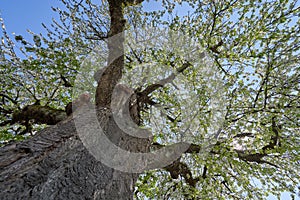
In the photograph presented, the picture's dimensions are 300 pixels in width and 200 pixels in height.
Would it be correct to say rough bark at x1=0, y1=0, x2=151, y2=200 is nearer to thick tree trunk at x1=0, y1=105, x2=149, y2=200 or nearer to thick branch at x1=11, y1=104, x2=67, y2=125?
thick tree trunk at x1=0, y1=105, x2=149, y2=200

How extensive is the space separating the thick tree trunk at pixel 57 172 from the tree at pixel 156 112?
0.03 feet

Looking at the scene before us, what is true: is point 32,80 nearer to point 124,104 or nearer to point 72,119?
point 124,104

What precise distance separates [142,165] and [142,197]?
15.5ft

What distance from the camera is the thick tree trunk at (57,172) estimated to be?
154 centimetres

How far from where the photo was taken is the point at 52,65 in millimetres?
6727

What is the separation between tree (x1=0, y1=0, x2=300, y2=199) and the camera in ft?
6.89

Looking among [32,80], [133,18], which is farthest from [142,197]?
[133,18]

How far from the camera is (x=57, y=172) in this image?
178 centimetres

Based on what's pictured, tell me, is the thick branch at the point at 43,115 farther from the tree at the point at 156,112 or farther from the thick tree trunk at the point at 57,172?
the thick tree trunk at the point at 57,172

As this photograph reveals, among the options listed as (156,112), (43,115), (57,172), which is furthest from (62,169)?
(156,112)

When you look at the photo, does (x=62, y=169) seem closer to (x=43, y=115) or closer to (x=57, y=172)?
(x=57, y=172)

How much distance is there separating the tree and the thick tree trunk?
11 millimetres

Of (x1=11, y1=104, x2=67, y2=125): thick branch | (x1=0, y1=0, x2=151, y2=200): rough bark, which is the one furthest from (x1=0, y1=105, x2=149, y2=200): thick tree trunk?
(x1=11, y1=104, x2=67, y2=125): thick branch

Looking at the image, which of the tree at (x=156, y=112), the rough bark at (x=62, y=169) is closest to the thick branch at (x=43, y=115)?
the tree at (x=156, y=112)
